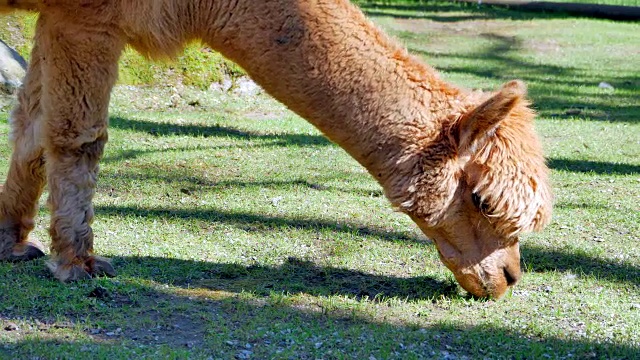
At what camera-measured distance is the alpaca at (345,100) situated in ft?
14.9

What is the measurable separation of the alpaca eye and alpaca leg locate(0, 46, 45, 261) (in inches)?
94.2

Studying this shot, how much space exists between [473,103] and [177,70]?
6624 mm

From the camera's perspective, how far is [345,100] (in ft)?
15.1

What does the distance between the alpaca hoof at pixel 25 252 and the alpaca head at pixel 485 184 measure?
7.34ft

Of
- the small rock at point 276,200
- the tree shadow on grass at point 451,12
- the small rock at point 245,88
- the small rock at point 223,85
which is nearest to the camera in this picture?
the small rock at point 276,200

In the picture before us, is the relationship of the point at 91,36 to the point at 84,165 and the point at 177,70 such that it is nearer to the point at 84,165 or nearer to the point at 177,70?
the point at 84,165

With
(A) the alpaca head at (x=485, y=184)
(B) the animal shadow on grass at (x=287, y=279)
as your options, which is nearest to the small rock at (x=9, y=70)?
(B) the animal shadow on grass at (x=287, y=279)

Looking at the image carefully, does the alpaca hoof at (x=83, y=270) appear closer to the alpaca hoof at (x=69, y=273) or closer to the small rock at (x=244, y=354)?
the alpaca hoof at (x=69, y=273)

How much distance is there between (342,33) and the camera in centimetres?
461

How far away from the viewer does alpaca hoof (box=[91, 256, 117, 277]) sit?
5023mm

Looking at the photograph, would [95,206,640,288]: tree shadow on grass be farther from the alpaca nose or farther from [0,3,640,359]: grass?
the alpaca nose

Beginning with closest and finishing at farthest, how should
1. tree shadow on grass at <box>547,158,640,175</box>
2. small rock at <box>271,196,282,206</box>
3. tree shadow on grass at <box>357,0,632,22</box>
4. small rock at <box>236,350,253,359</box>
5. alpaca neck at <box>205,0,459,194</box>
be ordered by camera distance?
small rock at <box>236,350,253,359</box> → alpaca neck at <box>205,0,459,194</box> → small rock at <box>271,196,282,206</box> → tree shadow on grass at <box>547,158,640,175</box> → tree shadow on grass at <box>357,0,632,22</box>

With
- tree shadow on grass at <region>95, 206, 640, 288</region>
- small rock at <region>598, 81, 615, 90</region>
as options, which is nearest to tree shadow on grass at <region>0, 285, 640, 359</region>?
tree shadow on grass at <region>95, 206, 640, 288</region>

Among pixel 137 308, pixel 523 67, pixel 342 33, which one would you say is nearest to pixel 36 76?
pixel 137 308
